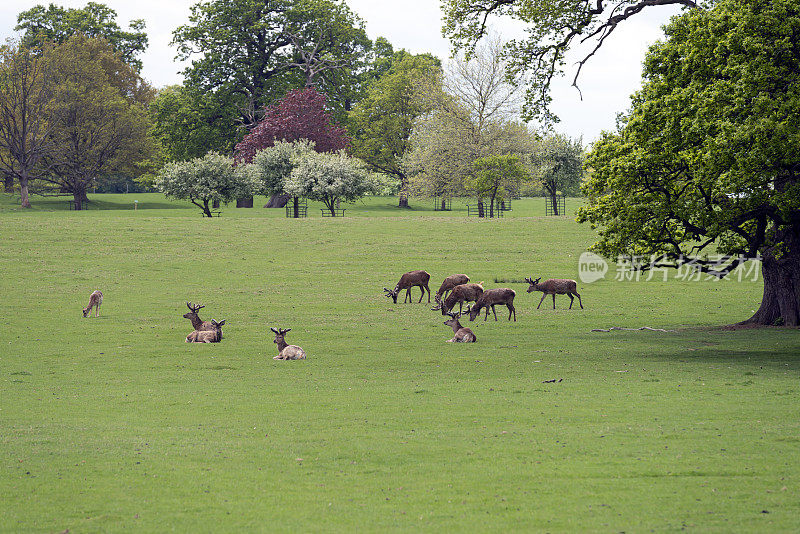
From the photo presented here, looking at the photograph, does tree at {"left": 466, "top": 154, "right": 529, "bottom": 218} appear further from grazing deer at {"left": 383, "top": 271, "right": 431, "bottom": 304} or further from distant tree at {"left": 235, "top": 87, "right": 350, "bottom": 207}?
grazing deer at {"left": 383, "top": 271, "right": 431, "bottom": 304}

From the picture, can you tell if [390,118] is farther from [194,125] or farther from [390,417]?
[390,417]

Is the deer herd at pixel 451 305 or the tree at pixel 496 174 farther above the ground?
the tree at pixel 496 174

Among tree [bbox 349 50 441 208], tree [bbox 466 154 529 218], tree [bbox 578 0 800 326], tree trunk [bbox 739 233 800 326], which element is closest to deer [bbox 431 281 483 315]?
tree [bbox 578 0 800 326]

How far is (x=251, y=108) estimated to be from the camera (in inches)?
3679

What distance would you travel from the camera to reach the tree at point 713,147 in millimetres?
19781

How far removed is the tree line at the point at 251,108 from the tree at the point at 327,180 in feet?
5.24

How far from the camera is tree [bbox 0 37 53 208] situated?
8200 cm

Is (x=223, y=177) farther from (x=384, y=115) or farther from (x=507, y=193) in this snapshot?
(x=384, y=115)

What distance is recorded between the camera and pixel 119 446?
1189 cm

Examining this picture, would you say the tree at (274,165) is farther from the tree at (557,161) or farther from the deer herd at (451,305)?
the deer herd at (451,305)

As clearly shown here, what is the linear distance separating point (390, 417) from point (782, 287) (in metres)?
18.4

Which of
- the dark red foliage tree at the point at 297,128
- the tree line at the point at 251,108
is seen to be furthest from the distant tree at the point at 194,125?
the dark red foliage tree at the point at 297,128

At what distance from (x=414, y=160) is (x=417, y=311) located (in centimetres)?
5487

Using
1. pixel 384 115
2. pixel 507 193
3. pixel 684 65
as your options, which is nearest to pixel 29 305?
pixel 684 65
